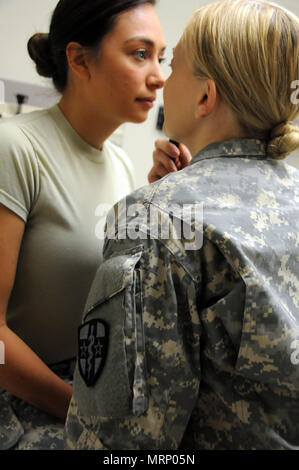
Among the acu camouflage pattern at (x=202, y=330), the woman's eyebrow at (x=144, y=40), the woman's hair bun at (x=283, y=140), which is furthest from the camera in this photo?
the woman's eyebrow at (x=144, y=40)

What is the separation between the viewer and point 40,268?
95 centimetres

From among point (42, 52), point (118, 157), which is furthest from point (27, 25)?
point (118, 157)

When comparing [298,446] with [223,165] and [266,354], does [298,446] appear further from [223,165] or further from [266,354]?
[223,165]

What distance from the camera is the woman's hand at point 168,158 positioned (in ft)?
3.70

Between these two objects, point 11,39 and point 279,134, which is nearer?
point 279,134

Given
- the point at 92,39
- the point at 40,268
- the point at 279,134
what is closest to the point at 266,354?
the point at 279,134

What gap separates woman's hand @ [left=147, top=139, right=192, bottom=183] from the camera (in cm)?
113

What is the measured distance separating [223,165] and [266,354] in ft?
1.04

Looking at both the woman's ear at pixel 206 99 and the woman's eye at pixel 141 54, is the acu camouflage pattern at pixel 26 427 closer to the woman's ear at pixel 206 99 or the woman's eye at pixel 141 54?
the woman's ear at pixel 206 99

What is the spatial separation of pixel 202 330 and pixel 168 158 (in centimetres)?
62

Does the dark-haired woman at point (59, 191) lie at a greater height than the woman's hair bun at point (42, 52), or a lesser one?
lesser

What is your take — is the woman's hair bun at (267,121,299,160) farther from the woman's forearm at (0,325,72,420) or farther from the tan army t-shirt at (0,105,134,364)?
the woman's forearm at (0,325,72,420)

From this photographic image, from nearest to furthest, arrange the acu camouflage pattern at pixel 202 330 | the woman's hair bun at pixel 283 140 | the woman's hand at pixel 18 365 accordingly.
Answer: the acu camouflage pattern at pixel 202 330
the woman's hair bun at pixel 283 140
the woman's hand at pixel 18 365

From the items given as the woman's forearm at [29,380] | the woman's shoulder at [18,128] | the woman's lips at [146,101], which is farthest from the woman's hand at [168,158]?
the woman's forearm at [29,380]
